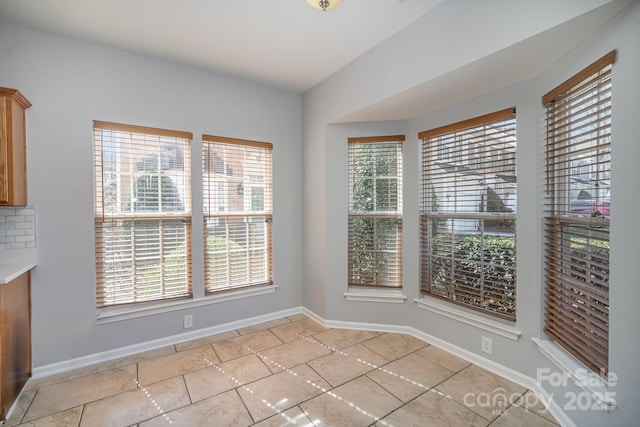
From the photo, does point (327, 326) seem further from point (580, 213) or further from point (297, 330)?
point (580, 213)

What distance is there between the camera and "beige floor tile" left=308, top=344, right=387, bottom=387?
7.52 feet

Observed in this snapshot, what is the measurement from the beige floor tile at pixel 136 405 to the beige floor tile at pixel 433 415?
1.43m

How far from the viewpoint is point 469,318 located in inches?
97.7

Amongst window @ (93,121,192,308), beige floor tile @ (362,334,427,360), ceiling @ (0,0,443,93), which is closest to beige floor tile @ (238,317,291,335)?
window @ (93,121,192,308)

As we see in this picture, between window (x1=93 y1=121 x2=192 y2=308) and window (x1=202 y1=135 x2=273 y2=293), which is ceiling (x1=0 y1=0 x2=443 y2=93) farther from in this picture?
window (x1=202 y1=135 x2=273 y2=293)

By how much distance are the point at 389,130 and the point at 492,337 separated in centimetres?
215

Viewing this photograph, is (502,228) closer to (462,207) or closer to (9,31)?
(462,207)

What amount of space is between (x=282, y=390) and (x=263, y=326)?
1.20 meters

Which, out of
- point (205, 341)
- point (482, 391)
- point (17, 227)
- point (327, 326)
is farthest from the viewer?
point (327, 326)

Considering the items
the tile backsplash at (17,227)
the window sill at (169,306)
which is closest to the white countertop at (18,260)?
the tile backsplash at (17,227)

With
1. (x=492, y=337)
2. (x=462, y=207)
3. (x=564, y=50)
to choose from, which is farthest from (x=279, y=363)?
(x=564, y=50)

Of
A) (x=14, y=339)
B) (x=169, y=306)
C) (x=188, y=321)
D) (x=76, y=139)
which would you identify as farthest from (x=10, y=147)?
(x=188, y=321)

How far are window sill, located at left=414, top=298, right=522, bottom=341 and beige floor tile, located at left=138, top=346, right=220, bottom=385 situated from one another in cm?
205

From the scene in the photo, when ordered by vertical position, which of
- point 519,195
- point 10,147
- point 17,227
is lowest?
point 17,227
